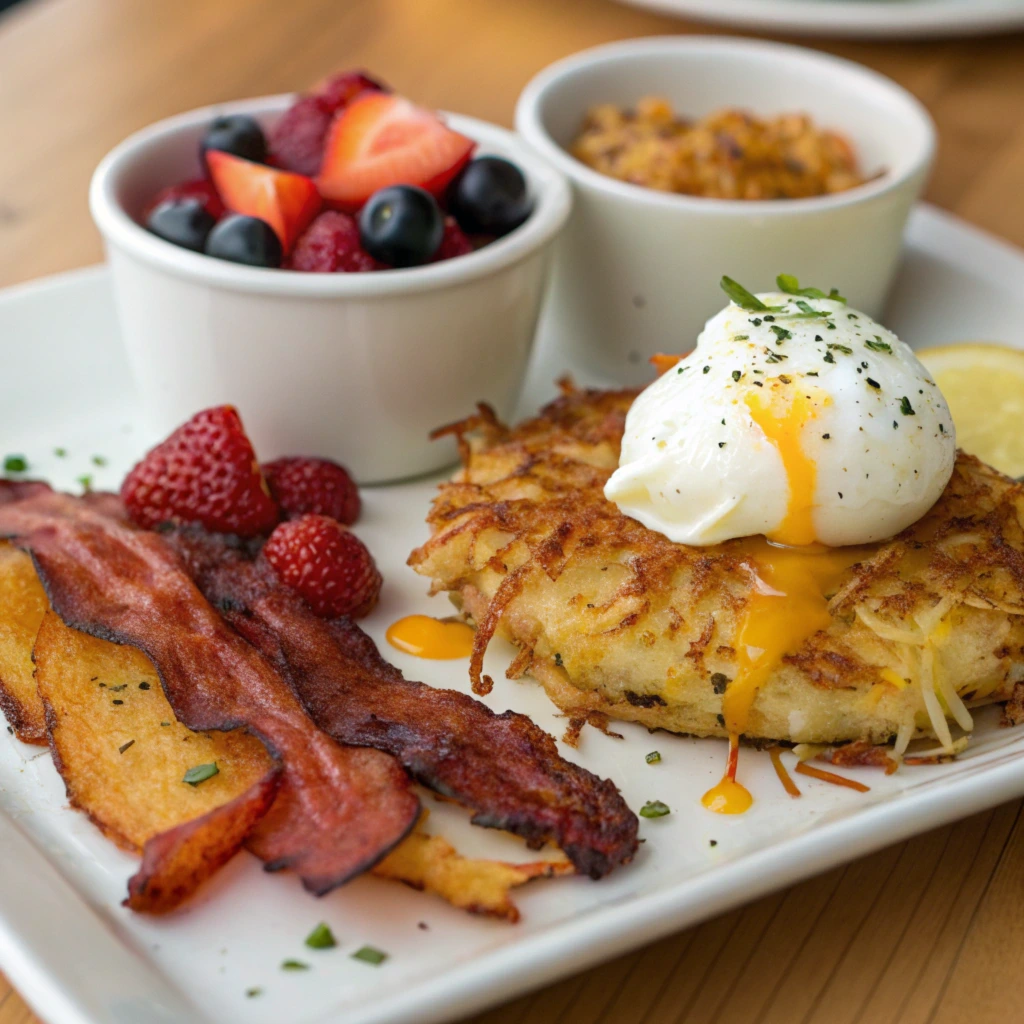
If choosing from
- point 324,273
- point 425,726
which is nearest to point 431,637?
point 425,726

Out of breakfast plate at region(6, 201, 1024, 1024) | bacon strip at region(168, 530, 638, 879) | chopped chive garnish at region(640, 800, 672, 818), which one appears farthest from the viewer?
Answer: chopped chive garnish at region(640, 800, 672, 818)

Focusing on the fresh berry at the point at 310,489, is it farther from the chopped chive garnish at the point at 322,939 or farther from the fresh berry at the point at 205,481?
the chopped chive garnish at the point at 322,939

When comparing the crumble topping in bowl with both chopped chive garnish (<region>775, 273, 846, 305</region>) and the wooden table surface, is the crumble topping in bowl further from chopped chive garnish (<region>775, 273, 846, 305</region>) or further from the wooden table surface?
the wooden table surface

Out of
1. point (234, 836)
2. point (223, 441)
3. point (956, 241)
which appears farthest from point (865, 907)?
point (956, 241)

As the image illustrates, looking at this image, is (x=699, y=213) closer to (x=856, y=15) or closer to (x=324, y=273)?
(x=324, y=273)

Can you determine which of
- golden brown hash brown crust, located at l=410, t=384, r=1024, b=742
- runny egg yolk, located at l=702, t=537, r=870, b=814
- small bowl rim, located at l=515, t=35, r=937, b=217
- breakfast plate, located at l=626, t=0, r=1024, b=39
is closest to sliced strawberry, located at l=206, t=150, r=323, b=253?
small bowl rim, located at l=515, t=35, r=937, b=217

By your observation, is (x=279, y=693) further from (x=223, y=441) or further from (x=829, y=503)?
(x=829, y=503)

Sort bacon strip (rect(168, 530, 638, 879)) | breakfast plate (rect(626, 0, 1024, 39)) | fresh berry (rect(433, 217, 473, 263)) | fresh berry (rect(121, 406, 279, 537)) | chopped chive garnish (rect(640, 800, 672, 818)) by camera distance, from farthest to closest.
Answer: breakfast plate (rect(626, 0, 1024, 39)) < fresh berry (rect(433, 217, 473, 263)) < fresh berry (rect(121, 406, 279, 537)) < chopped chive garnish (rect(640, 800, 672, 818)) < bacon strip (rect(168, 530, 638, 879))
